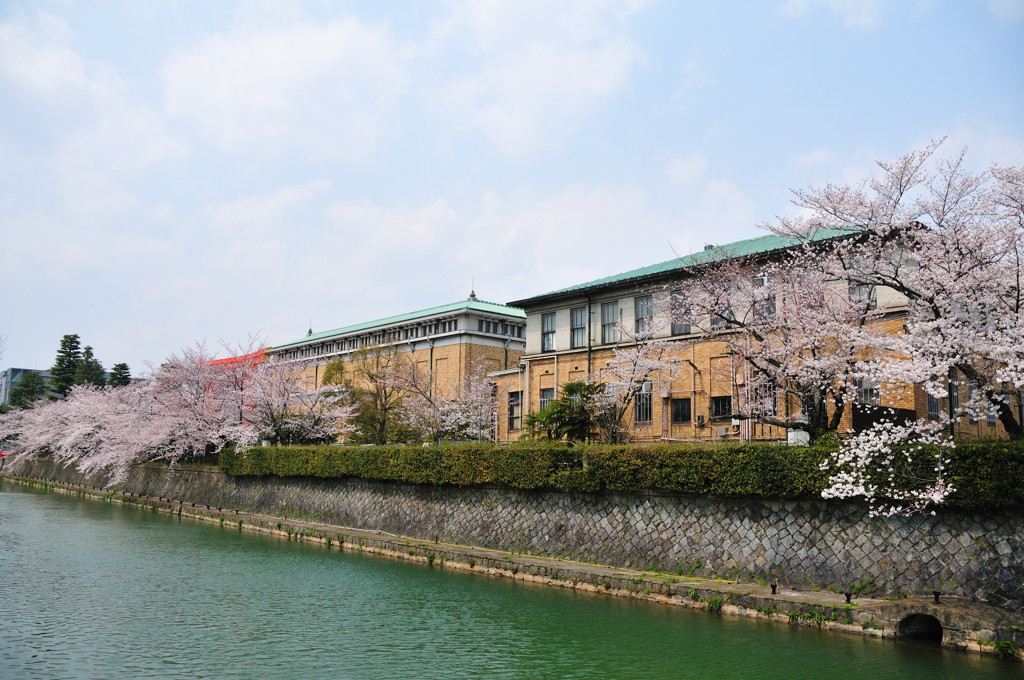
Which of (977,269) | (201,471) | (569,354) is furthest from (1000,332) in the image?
(201,471)

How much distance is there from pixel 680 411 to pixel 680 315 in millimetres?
6993

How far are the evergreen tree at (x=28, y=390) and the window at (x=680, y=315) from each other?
287ft

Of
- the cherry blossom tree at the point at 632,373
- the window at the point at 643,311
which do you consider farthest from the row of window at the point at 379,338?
the cherry blossom tree at the point at 632,373

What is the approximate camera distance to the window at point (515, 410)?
42125 mm

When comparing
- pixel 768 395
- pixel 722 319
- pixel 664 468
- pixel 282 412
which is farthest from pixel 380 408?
pixel 664 468

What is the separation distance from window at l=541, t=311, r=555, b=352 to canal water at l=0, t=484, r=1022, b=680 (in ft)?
55.3

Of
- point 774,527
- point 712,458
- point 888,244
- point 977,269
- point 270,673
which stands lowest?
point 270,673

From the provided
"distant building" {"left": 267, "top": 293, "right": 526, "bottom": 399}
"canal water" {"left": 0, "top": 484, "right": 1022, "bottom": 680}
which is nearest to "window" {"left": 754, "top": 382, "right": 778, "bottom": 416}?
"canal water" {"left": 0, "top": 484, "right": 1022, "bottom": 680}

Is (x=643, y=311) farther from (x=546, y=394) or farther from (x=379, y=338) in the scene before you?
(x=379, y=338)

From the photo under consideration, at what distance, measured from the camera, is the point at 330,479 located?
35125 mm

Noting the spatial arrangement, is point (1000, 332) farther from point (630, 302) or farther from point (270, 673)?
point (630, 302)

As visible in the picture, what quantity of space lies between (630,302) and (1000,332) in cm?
1949

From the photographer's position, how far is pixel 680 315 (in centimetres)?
2714

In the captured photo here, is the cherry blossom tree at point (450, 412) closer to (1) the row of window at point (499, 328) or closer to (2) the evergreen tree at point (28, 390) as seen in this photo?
(1) the row of window at point (499, 328)
